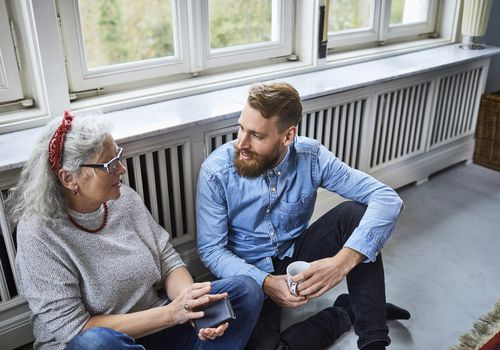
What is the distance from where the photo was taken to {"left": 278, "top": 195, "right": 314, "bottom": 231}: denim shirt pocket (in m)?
1.90

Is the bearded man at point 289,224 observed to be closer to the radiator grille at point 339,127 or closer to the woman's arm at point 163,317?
the woman's arm at point 163,317

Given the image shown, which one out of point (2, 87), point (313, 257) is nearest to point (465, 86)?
point (313, 257)

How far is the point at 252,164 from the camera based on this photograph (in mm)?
1764

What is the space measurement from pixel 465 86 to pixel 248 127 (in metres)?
2.08

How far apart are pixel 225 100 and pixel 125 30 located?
509 mm

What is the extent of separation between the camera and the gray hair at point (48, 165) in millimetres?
1360

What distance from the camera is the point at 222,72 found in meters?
2.56

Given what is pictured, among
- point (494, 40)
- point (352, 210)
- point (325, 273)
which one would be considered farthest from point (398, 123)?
point (325, 273)

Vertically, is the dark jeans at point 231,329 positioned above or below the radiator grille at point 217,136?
below

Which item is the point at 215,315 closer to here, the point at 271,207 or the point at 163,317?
the point at 163,317

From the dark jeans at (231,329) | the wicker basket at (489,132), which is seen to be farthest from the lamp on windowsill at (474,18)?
the dark jeans at (231,329)

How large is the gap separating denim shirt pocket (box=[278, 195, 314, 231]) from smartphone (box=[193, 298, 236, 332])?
1.65 feet

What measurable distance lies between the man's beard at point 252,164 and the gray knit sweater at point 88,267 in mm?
344

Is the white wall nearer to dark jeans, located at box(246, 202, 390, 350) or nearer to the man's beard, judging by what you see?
dark jeans, located at box(246, 202, 390, 350)
